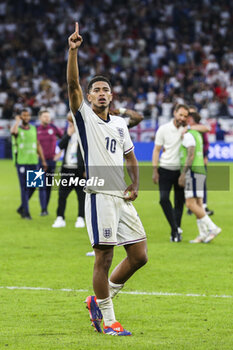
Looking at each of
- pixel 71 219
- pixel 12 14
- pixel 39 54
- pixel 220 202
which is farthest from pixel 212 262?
pixel 12 14

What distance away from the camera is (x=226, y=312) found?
6805 mm

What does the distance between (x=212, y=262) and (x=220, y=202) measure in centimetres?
815

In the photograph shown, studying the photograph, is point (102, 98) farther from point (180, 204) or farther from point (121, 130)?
point (180, 204)

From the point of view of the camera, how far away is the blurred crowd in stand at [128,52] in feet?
109

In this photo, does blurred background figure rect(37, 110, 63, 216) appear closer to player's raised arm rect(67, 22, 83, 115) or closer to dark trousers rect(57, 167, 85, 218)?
dark trousers rect(57, 167, 85, 218)

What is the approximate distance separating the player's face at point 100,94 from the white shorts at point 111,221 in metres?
0.79

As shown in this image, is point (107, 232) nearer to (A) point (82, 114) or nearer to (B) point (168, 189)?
(A) point (82, 114)

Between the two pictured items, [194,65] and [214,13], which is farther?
[214,13]

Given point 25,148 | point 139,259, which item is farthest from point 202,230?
point 139,259

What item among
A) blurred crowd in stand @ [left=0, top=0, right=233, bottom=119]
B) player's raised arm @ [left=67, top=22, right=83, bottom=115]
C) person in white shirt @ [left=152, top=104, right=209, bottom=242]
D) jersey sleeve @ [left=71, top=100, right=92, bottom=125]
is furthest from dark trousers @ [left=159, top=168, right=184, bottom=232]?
blurred crowd in stand @ [left=0, top=0, right=233, bottom=119]

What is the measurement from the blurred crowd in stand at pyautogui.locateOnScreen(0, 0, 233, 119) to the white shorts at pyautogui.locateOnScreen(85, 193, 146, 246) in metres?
25.1

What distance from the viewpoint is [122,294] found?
772cm

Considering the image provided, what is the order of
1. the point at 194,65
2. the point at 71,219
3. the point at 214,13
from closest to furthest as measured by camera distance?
the point at 71,219
the point at 194,65
the point at 214,13

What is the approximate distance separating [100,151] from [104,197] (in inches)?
15.9
